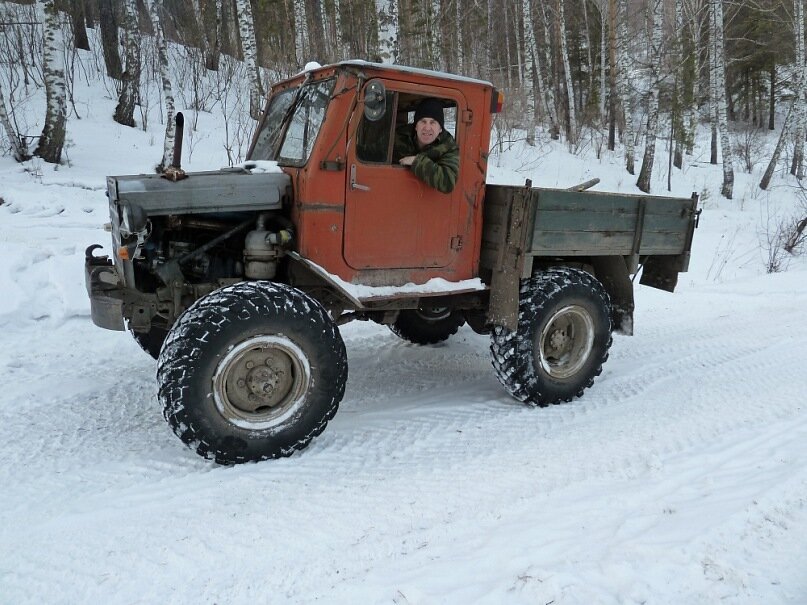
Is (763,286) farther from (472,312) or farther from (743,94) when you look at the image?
(743,94)

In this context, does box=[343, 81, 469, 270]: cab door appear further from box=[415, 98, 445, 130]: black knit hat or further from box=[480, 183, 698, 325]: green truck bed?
box=[480, 183, 698, 325]: green truck bed

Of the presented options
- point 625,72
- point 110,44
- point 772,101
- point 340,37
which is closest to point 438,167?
point 110,44

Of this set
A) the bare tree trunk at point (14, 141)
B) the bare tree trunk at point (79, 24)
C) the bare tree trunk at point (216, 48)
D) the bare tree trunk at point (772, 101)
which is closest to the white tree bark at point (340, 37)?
the bare tree trunk at point (216, 48)

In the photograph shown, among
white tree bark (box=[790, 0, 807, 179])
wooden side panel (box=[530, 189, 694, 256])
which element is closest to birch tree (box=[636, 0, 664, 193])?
white tree bark (box=[790, 0, 807, 179])

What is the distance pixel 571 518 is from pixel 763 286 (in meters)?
6.89

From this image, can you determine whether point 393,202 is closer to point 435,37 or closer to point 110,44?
point 435,37

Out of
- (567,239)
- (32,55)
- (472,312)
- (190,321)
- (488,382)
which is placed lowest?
(488,382)

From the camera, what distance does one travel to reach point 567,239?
15.2 feet

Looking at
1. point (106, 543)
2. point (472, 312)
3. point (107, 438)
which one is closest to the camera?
point (106, 543)

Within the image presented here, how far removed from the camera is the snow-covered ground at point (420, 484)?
8.29 feet

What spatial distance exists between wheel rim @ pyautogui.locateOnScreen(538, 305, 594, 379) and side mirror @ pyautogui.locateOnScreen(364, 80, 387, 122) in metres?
2.02

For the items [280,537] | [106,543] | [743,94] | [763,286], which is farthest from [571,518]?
[743,94]

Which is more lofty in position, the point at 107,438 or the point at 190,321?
the point at 190,321

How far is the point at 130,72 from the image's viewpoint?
504 inches
